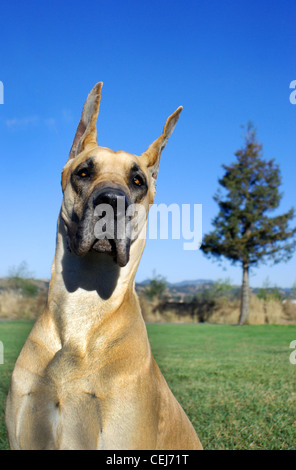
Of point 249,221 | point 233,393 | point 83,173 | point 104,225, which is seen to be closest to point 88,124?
point 83,173

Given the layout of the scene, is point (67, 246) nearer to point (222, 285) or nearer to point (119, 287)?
point (119, 287)

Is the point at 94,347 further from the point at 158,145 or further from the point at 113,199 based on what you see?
the point at 158,145

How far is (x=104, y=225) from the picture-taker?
2.39 meters

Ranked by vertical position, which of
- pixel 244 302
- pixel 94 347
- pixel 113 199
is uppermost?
pixel 113 199

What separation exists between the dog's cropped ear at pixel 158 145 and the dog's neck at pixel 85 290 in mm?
695

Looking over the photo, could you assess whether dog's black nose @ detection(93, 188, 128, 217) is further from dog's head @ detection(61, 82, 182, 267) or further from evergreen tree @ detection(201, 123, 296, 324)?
evergreen tree @ detection(201, 123, 296, 324)

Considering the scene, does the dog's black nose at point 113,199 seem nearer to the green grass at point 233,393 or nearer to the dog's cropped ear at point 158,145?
the dog's cropped ear at point 158,145

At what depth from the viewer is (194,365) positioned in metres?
8.43

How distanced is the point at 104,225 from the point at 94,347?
2.13 feet

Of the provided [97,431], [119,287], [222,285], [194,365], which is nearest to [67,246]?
[119,287]

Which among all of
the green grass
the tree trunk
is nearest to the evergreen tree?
the tree trunk

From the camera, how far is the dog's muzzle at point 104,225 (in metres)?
2.35

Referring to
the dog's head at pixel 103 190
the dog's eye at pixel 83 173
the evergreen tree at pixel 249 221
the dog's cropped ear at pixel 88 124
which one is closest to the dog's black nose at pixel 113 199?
the dog's head at pixel 103 190

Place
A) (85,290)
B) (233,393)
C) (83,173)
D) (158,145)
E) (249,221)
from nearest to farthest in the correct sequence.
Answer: (85,290), (83,173), (158,145), (233,393), (249,221)
